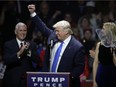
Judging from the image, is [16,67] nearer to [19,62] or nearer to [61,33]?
[19,62]

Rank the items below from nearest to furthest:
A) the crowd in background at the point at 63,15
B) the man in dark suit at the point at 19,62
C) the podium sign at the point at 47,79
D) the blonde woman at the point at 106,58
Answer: the podium sign at the point at 47,79 < the blonde woman at the point at 106,58 < the man in dark suit at the point at 19,62 < the crowd in background at the point at 63,15

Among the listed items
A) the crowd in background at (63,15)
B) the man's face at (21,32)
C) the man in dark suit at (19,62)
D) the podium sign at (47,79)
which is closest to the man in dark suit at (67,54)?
the podium sign at (47,79)

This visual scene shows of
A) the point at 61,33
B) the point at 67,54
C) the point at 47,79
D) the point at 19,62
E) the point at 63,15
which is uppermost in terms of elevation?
the point at 63,15

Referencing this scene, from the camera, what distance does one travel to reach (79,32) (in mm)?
9953

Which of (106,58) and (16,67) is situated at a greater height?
(106,58)

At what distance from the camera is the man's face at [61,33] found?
6387 millimetres

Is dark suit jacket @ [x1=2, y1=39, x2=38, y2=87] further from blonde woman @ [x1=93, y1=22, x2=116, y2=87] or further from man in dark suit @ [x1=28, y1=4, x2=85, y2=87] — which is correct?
blonde woman @ [x1=93, y1=22, x2=116, y2=87]

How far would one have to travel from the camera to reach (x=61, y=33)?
640cm

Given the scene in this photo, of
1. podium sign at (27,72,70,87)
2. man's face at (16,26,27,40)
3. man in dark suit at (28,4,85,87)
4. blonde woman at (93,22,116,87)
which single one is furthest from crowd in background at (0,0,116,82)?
podium sign at (27,72,70,87)

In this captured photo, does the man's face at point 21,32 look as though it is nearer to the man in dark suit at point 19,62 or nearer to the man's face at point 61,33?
the man in dark suit at point 19,62

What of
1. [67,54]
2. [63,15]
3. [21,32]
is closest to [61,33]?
[67,54]

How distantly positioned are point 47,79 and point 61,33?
0.83 metres

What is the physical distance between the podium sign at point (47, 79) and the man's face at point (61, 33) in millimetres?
762

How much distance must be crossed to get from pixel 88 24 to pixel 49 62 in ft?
12.2
